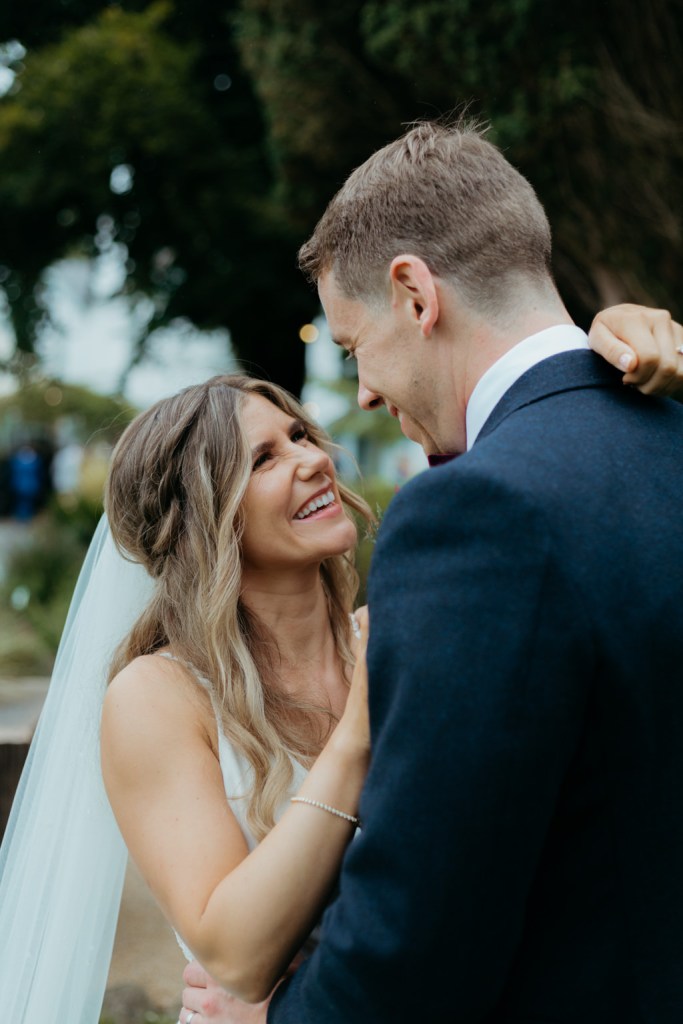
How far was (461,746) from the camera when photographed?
1.25 m

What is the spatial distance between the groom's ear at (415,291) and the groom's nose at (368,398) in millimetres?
214

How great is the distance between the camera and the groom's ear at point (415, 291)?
1676 millimetres

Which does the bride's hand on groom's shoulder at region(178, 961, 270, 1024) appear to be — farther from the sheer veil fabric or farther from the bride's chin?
the bride's chin

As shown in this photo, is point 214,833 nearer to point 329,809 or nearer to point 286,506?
point 329,809

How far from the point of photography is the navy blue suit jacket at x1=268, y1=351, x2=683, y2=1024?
1.26 meters

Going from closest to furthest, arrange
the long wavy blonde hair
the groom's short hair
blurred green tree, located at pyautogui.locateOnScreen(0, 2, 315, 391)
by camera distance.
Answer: the groom's short hair < the long wavy blonde hair < blurred green tree, located at pyautogui.locateOnScreen(0, 2, 315, 391)

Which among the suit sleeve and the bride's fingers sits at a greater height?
the bride's fingers

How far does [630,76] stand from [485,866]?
→ 676 centimetres

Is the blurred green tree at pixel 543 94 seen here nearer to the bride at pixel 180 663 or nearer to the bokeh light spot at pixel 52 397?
the bride at pixel 180 663

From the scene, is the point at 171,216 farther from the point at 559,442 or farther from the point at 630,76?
the point at 559,442

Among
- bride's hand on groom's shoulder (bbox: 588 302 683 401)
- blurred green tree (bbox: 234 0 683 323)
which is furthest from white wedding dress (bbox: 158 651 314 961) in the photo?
blurred green tree (bbox: 234 0 683 323)

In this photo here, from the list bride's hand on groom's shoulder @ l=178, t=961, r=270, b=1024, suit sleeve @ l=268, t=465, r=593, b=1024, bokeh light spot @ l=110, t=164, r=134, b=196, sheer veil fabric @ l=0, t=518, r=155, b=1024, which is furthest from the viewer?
bokeh light spot @ l=110, t=164, r=134, b=196

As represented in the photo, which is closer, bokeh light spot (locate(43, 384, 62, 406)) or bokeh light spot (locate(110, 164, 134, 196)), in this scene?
bokeh light spot (locate(110, 164, 134, 196))

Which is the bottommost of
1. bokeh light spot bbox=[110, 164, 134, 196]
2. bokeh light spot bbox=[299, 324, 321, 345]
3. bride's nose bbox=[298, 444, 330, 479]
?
bokeh light spot bbox=[299, 324, 321, 345]
